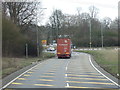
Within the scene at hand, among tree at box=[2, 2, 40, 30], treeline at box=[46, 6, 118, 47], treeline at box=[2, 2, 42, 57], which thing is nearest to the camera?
treeline at box=[2, 2, 42, 57]

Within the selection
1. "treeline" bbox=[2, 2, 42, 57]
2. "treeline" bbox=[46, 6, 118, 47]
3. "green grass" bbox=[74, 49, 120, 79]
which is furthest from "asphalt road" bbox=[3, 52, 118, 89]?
"treeline" bbox=[46, 6, 118, 47]

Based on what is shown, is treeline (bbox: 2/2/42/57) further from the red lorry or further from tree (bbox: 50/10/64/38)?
tree (bbox: 50/10/64/38)

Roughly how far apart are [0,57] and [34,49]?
2219 cm

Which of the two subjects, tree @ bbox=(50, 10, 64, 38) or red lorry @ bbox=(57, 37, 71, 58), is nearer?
red lorry @ bbox=(57, 37, 71, 58)

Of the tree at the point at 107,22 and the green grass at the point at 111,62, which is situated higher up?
the tree at the point at 107,22

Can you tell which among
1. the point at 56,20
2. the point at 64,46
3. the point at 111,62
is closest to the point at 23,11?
the point at 64,46

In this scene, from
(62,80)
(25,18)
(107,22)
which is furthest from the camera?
(107,22)

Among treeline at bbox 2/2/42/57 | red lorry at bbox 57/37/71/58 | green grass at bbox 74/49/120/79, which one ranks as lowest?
green grass at bbox 74/49/120/79

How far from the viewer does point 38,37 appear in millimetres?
48750

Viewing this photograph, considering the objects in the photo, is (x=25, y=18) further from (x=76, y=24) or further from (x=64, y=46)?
(x=76, y=24)

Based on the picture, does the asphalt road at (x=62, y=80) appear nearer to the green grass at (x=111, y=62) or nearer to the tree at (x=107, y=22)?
the green grass at (x=111, y=62)

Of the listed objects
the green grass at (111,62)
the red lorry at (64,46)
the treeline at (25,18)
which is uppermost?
the treeline at (25,18)

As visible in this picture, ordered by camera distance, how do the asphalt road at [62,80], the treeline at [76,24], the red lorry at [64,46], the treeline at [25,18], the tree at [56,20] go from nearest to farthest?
the asphalt road at [62,80]
the treeline at [25,18]
the red lorry at [64,46]
the treeline at [76,24]
the tree at [56,20]

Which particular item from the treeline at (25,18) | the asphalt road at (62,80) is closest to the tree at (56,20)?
the treeline at (25,18)
